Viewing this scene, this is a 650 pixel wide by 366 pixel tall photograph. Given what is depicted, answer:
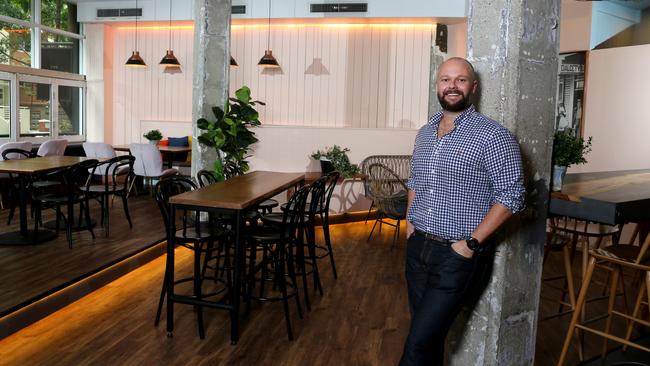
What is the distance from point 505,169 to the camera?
2182 mm

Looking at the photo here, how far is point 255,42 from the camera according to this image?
9.92 metres

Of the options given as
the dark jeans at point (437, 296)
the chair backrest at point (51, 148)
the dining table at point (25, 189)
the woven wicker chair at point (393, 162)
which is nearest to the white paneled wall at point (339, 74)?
the woven wicker chair at point (393, 162)

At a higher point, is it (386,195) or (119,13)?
(119,13)

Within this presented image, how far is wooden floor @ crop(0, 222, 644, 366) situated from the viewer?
3500 mm

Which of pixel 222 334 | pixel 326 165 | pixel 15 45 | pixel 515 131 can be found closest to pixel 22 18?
pixel 15 45

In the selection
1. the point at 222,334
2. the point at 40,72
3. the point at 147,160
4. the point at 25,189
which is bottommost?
the point at 222,334

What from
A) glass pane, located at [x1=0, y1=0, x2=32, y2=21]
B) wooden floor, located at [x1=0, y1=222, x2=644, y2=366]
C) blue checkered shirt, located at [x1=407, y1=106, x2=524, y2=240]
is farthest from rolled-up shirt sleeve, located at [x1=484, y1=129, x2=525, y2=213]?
glass pane, located at [x1=0, y1=0, x2=32, y2=21]

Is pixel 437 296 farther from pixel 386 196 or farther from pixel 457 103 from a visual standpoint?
pixel 386 196

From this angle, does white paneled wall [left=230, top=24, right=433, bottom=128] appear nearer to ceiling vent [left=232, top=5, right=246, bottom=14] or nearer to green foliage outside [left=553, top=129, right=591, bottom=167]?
ceiling vent [left=232, top=5, right=246, bottom=14]

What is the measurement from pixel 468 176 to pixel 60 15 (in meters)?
10.1

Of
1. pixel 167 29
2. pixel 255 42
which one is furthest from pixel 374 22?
pixel 167 29

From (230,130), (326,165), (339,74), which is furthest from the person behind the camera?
(339,74)

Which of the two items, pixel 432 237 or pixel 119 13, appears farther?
pixel 119 13

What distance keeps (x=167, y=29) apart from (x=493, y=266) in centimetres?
934
